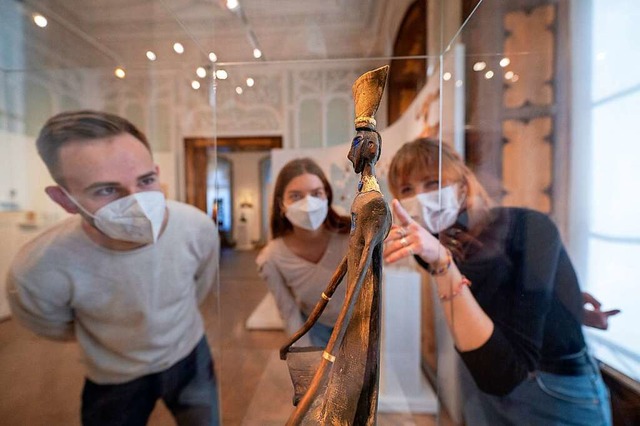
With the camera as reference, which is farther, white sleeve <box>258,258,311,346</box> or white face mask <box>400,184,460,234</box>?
white sleeve <box>258,258,311,346</box>

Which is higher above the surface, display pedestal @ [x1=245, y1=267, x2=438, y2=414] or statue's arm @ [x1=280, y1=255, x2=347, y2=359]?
statue's arm @ [x1=280, y1=255, x2=347, y2=359]

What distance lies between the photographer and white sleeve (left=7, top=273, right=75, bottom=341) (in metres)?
0.98

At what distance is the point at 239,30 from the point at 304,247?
3.21 feet

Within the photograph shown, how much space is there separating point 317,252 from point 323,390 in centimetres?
→ 65

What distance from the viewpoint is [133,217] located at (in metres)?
0.99

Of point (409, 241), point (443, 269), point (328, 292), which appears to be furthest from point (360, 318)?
point (443, 269)

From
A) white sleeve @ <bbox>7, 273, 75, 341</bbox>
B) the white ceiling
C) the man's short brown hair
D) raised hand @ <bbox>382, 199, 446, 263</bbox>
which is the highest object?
the white ceiling

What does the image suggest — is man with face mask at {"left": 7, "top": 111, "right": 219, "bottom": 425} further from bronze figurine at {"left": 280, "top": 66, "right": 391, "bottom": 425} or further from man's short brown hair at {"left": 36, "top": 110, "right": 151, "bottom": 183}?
bronze figurine at {"left": 280, "top": 66, "right": 391, "bottom": 425}

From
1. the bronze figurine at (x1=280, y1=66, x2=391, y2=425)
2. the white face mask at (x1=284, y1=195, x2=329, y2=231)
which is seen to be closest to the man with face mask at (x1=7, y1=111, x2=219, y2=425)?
the white face mask at (x1=284, y1=195, x2=329, y2=231)

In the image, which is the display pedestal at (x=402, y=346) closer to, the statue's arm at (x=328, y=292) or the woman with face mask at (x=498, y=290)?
the woman with face mask at (x=498, y=290)

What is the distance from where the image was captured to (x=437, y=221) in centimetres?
104

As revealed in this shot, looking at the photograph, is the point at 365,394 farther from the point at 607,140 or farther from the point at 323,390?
the point at 607,140

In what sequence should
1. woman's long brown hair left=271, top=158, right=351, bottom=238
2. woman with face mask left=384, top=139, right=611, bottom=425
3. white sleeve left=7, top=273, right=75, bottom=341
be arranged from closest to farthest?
woman with face mask left=384, top=139, right=611, bottom=425, white sleeve left=7, top=273, right=75, bottom=341, woman's long brown hair left=271, top=158, right=351, bottom=238

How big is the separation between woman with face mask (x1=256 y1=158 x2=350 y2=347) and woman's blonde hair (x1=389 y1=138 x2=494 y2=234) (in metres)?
0.28
